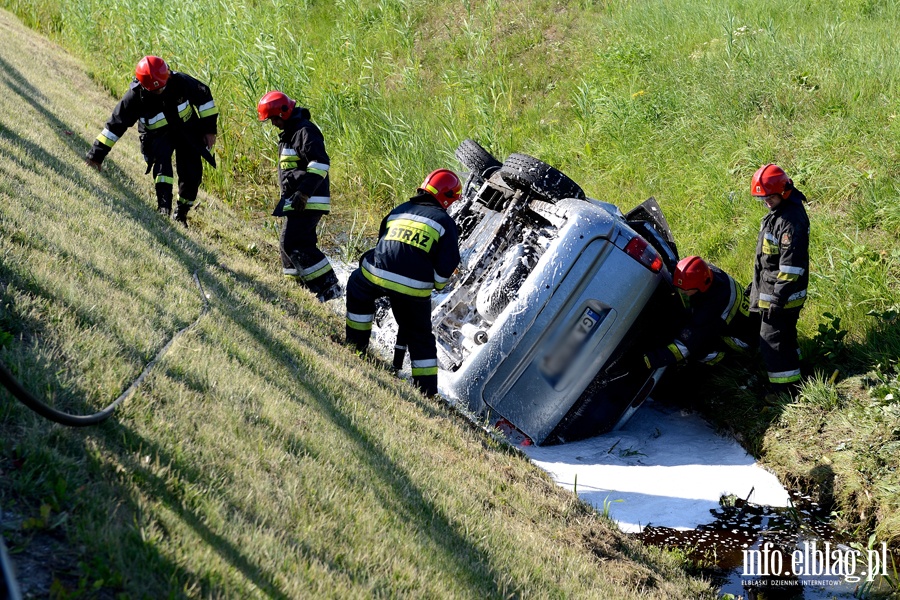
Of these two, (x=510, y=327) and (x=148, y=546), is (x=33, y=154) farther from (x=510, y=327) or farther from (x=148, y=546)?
(x=148, y=546)

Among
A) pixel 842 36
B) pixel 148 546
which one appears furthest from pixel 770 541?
pixel 842 36

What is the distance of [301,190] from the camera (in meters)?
6.92

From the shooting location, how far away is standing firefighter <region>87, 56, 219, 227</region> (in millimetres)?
7070

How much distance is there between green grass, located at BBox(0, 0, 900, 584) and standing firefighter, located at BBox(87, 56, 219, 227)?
2.84ft

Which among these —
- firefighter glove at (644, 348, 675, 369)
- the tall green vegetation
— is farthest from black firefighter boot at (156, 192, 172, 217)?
firefighter glove at (644, 348, 675, 369)

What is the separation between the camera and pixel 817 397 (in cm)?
604

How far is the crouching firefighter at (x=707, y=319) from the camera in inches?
240

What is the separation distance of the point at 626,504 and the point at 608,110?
5997mm

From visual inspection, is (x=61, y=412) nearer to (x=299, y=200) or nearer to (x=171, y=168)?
(x=299, y=200)

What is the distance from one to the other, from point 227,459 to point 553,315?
8.96 feet

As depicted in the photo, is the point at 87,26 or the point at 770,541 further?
the point at 87,26

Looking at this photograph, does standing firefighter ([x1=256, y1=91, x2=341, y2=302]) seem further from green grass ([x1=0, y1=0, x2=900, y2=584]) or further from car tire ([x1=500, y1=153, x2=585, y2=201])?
car tire ([x1=500, y1=153, x2=585, y2=201])

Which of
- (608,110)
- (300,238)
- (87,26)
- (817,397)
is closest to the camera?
(817,397)

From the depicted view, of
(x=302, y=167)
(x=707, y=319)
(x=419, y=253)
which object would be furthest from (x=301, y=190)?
(x=707, y=319)
